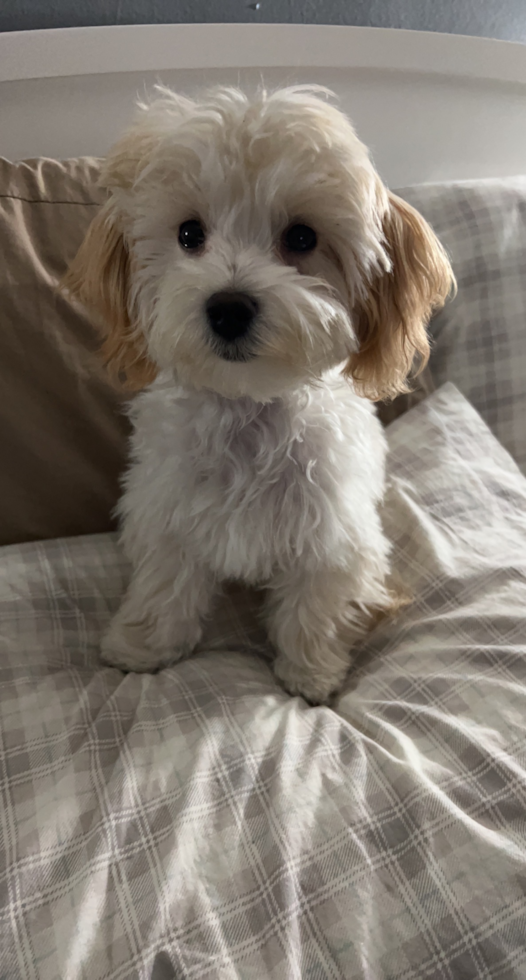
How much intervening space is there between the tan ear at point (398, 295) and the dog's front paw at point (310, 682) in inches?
21.8

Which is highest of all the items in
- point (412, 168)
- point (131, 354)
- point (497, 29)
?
point (497, 29)

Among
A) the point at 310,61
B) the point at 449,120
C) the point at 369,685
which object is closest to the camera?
the point at 369,685

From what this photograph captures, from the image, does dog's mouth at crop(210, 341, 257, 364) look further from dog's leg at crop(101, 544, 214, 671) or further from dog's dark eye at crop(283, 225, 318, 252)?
dog's leg at crop(101, 544, 214, 671)

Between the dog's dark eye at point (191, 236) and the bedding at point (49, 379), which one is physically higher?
the dog's dark eye at point (191, 236)

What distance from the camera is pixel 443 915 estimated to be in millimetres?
777

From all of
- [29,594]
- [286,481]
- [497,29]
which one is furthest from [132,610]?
[497,29]

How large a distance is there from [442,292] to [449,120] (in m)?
1.07

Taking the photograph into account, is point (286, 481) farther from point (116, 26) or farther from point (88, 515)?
point (116, 26)

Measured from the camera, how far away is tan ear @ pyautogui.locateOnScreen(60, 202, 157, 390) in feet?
3.41

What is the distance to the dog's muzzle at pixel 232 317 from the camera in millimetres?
861

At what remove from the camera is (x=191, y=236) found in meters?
0.99

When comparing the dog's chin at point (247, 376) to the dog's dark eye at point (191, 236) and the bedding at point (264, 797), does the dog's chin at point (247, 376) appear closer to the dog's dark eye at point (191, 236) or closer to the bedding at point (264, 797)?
the dog's dark eye at point (191, 236)

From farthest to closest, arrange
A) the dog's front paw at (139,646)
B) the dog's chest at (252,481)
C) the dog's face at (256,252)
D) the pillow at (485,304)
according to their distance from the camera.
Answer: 1. the pillow at (485,304)
2. the dog's front paw at (139,646)
3. the dog's chest at (252,481)
4. the dog's face at (256,252)

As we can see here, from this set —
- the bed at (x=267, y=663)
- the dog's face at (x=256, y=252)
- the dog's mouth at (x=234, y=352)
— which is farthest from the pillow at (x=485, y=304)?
the dog's mouth at (x=234, y=352)
